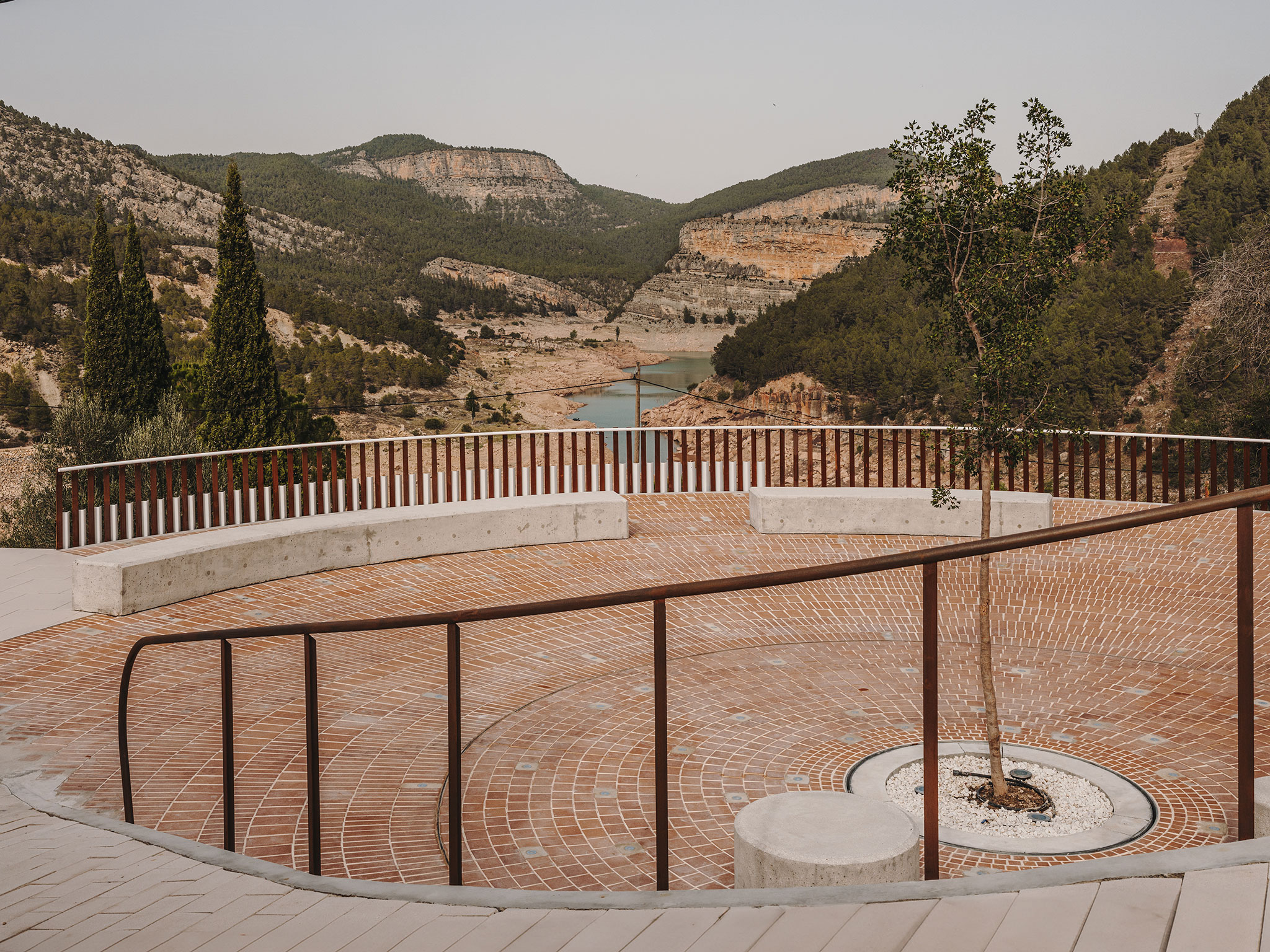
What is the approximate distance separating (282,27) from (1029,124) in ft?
339

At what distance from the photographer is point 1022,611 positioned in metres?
8.34

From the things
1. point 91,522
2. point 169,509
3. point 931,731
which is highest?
point 931,731

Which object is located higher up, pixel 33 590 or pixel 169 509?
pixel 169 509

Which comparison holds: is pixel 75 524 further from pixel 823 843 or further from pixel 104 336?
pixel 104 336

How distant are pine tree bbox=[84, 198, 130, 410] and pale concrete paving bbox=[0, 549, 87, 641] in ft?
34.6

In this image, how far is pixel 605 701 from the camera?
650 centimetres

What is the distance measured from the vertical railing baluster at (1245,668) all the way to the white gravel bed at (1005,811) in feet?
8.04

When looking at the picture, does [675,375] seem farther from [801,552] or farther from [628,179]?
[801,552]

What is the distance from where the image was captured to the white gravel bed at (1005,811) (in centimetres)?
488

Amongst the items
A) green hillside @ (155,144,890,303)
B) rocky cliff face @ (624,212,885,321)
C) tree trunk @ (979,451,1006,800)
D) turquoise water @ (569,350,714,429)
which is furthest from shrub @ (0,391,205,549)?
rocky cliff face @ (624,212,885,321)

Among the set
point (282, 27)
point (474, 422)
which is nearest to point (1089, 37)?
point (474, 422)

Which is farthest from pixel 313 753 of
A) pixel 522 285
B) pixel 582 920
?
pixel 522 285

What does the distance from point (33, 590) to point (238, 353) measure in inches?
354

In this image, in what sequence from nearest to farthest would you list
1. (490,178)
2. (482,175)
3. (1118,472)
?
1. (1118,472)
2. (490,178)
3. (482,175)
